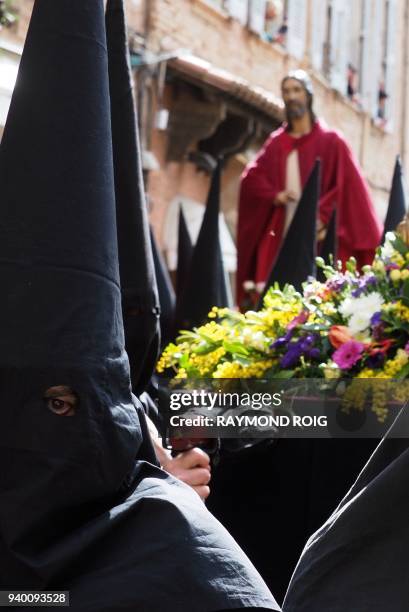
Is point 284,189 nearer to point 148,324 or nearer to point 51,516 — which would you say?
point 148,324

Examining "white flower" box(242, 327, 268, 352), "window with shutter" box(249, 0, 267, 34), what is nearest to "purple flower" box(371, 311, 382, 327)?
"white flower" box(242, 327, 268, 352)

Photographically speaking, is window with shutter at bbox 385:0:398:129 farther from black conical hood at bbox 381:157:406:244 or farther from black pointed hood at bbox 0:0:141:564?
black pointed hood at bbox 0:0:141:564

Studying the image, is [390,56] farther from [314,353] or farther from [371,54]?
[314,353]

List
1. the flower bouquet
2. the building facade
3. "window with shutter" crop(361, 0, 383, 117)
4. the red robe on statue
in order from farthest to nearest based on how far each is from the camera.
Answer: "window with shutter" crop(361, 0, 383, 117) < the building facade < the red robe on statue < the flower bouquet

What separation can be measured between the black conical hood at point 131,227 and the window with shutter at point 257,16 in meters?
12.1

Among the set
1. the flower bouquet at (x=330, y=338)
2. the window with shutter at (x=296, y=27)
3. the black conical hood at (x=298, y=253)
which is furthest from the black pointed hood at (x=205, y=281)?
the window with shutter at (x=296, y=27)

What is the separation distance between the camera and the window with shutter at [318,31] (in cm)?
1770

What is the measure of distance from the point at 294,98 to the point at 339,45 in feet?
36.6

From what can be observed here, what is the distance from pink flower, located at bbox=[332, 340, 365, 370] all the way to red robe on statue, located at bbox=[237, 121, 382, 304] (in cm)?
392

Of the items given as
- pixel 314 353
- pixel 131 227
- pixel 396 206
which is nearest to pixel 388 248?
pixel 314 353

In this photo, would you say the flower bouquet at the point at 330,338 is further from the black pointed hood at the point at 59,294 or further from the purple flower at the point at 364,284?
the black pointed hood at the point at 59,294

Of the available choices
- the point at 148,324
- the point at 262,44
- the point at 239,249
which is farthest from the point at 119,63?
the point at 262,44

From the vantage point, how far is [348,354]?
3.57 meters

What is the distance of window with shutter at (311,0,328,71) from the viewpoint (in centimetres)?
1770
